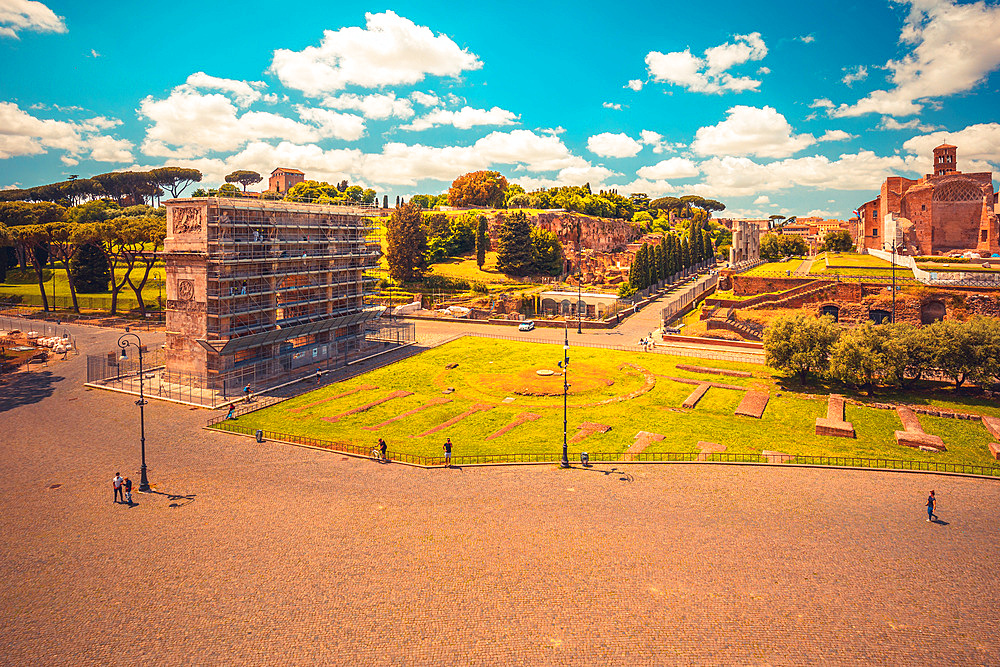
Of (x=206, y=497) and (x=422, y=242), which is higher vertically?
(x=422, y=242)

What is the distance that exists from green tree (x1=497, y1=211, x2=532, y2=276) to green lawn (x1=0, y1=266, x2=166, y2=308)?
175 ft

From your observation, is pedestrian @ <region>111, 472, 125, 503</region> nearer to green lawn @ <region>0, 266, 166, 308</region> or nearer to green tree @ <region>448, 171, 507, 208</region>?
green lawn @ <region>0, 266, 166, 308</region>

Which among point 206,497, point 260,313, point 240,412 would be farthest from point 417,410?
point 260,313

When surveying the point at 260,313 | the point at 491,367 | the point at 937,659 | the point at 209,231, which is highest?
the point at 209,231

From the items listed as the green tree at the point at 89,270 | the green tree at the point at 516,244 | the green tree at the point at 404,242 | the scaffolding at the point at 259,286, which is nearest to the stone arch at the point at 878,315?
the scaffolding at the point at 259,286

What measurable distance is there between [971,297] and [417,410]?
169 ft

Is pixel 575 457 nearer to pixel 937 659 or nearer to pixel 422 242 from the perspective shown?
pixel 937 659

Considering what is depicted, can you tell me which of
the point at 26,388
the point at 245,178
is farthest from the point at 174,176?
the point at 26,388

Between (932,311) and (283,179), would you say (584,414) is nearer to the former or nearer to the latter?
(932,311)

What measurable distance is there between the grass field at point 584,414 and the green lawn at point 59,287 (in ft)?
171

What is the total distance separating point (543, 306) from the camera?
7694 cm

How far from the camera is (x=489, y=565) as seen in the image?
17.8m

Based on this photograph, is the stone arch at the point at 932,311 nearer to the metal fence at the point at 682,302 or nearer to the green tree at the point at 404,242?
the metal fence at the point at 682,302

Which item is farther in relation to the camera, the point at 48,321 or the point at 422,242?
the point at 422,242
